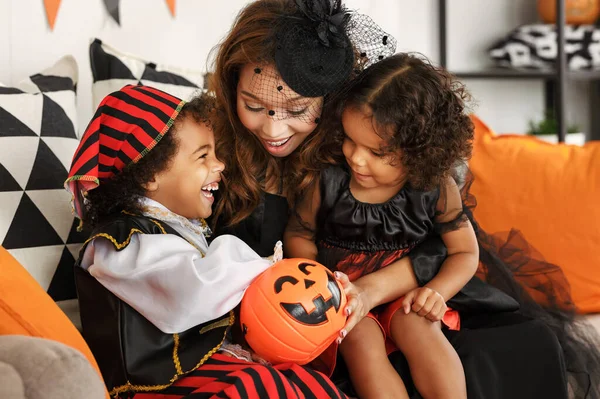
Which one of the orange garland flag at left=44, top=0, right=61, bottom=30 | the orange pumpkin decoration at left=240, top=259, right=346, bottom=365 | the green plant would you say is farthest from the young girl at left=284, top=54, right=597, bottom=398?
the green plant

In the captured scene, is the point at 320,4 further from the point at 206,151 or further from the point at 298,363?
the point at 298,363

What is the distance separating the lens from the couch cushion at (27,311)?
103 centimetres

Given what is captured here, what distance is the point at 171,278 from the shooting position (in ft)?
4.24

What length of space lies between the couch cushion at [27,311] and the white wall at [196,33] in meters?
1.02

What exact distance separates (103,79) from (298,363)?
1.00 meters

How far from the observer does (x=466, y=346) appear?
155cm

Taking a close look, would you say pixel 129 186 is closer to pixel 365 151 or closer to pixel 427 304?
pixel 365 151

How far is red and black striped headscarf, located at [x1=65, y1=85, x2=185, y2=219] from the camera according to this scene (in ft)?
4.57

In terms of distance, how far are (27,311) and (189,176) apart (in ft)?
1.70

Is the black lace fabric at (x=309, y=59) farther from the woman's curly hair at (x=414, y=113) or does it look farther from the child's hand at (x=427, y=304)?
the child's hand at (x=427, y=304)

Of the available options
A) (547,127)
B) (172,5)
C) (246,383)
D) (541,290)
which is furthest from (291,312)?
(547,127)

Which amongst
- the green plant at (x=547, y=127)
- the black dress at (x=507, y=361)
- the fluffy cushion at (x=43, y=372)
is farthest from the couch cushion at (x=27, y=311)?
the green plant at (x=547, y=127)

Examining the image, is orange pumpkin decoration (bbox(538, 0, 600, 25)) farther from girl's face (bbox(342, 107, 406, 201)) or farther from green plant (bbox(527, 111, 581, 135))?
girl's face (bbox(342, 107, 406, 201))

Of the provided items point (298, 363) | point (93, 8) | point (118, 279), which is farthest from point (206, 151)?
point (93, 8)
